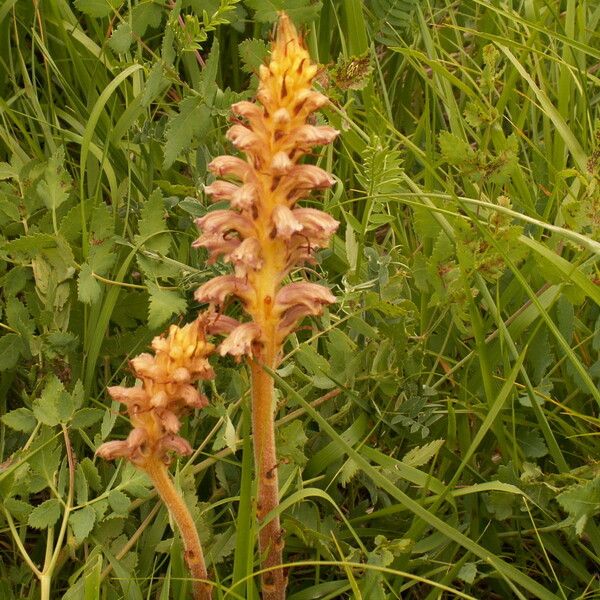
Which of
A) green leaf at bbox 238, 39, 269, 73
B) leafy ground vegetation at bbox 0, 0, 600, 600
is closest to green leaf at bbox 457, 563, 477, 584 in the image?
leafy ground vegetation at bbox 0, 0, 600, 600

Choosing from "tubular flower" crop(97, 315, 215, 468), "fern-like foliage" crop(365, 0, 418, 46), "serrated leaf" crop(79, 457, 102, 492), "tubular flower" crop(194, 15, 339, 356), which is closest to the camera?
"tubular flower" crop(194, 15, 339, 356)

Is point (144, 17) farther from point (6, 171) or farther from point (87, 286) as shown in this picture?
point (87, 286)

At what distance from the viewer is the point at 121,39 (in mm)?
3074

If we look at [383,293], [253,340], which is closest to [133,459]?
[253,340]

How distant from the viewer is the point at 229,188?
6.38ft

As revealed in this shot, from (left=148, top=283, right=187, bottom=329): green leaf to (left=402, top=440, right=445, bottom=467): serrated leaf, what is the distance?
25.6 inches

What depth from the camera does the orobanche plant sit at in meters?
1.81

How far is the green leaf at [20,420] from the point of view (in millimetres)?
2657

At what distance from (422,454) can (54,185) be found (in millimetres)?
1156

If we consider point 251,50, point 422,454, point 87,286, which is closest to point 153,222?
point 87,286

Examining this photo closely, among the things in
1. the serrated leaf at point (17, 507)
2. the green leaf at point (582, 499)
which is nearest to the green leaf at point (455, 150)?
the green leaf at point (582, 499)

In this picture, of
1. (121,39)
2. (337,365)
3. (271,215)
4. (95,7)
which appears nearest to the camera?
(271,215)

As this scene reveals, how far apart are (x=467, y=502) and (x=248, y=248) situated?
120 centimetres

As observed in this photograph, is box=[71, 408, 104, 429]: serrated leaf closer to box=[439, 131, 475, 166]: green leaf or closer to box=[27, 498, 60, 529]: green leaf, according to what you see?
box=[27, 498, 60, 529]: green leaf
